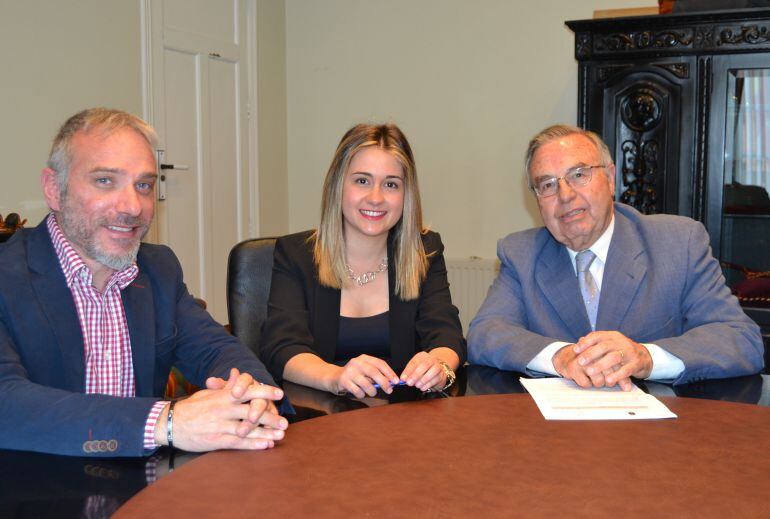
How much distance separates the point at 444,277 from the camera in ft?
7.89

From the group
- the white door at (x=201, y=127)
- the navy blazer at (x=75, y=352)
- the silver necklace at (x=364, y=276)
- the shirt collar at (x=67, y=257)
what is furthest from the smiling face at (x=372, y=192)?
the white door at (x=201, y=127)

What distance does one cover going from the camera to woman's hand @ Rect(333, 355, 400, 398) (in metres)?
1.65

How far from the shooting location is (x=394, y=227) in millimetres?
2410

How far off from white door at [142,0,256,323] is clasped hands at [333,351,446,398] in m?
3.10

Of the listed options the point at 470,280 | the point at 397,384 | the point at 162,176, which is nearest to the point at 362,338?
the point at 397,384

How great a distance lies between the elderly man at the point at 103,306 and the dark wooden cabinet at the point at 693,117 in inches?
102

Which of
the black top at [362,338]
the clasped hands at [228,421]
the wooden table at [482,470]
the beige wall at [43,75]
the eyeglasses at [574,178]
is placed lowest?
the black top at [362,338]

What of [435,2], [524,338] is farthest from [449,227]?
[524,338]

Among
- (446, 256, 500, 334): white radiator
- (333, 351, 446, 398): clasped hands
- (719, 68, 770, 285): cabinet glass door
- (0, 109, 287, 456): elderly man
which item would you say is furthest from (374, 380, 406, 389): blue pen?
(446, 256, 500, 334): white radiator

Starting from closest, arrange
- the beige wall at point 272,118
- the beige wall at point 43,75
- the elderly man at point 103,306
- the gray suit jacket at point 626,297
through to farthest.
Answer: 1. the elderly man at point 103,306
2. the gray suit jacket at point 626,297
3. the beige wall at point 43,75
4. the beige wall at point 272,118

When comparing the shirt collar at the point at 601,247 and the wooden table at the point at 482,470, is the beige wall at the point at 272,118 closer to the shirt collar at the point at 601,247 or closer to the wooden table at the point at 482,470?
the shirt collar at the point at 601,247

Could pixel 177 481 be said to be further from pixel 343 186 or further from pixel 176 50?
pixel 176 50

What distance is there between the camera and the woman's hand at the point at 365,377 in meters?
1.65

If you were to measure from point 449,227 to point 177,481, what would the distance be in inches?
172
